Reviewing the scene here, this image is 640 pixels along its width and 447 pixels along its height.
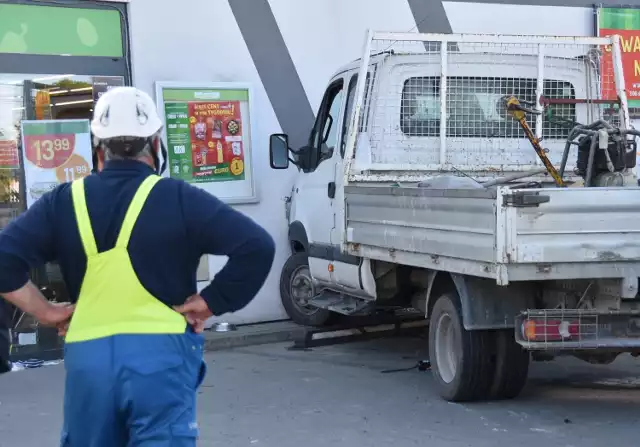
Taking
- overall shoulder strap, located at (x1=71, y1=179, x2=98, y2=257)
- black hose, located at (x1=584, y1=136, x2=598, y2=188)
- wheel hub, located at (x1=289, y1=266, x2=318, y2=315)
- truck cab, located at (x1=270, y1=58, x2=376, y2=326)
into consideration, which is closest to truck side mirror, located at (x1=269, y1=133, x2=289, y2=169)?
truck cab, located at (x1=270, y1=58, x2=376, y2=326)

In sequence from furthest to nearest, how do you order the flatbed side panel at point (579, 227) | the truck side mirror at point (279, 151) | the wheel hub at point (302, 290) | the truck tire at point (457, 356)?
1. the wheel hub at point (302, 290)
2. the truck side mirror at point (279, 151)
3. the truck tire at point (457, 356)
4. the flatbed side panel at point (579, 227)

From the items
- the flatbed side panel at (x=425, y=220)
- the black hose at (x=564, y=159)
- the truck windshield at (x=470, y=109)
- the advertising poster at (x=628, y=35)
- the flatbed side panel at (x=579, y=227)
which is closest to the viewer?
the flatbed side panel at (x=579, y=227)

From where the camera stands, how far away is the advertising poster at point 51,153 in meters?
9.46

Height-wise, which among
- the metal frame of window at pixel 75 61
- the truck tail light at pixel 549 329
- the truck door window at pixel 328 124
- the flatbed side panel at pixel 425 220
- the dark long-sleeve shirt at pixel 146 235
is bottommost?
the truck tail light at pixel 549 329

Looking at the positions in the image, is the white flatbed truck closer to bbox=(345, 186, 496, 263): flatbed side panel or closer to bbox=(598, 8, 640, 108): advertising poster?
bbox=(345, 186, 496, 263): flatbed side panel

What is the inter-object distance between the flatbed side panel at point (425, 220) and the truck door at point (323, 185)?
2.25ft

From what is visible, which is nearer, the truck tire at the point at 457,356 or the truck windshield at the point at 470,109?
the truck tire at the point at 457,356

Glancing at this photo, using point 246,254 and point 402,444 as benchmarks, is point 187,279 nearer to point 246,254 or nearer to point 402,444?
point 246,254

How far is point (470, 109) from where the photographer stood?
8.32 meters

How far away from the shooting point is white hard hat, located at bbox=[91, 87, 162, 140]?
3031 millimetres

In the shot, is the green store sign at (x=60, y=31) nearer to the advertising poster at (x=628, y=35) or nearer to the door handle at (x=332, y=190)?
the door handle at (x=332, y=190)

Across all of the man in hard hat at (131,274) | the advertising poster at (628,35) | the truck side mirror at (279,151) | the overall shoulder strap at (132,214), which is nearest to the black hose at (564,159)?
the truck side mirror at (279,151)

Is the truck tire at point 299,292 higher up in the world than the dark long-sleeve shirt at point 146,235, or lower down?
lower down

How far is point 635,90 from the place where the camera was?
43.7 ft
